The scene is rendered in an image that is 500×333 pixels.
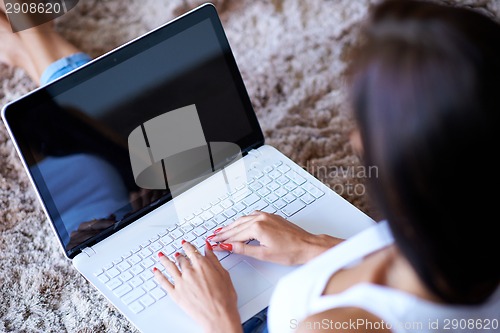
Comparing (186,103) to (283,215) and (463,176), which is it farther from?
(463,176)

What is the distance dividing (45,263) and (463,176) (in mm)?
852

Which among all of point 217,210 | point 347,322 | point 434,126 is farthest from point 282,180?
point 434,126

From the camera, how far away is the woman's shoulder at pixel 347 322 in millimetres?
668

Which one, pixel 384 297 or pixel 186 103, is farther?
pixel 186 103

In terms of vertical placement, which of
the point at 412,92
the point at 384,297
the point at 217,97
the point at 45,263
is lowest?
the point at 45,263

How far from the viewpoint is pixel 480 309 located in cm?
67

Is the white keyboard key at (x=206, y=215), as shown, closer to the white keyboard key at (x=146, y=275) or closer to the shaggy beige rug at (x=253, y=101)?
the white keyboard key at (x=146, y=275)

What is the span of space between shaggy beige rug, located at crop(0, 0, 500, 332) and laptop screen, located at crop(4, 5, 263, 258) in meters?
0.18

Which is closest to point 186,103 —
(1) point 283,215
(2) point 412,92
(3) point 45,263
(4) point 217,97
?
(4) point 217,97

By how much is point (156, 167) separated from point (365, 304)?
48cm

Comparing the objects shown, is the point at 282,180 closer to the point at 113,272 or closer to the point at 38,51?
the point at 113,272

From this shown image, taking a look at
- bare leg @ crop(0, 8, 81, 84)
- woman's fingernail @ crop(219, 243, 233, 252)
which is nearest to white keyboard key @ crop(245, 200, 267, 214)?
woman's fingernail @ crop(219, 243, 233, 252)

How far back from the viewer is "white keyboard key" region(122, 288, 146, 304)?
0.94 m

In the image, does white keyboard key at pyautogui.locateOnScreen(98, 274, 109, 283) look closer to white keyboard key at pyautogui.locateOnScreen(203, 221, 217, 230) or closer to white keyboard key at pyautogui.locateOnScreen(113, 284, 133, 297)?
white keyboard key at pyautogui.locateOnScreen(113, 284, 133, 297)
